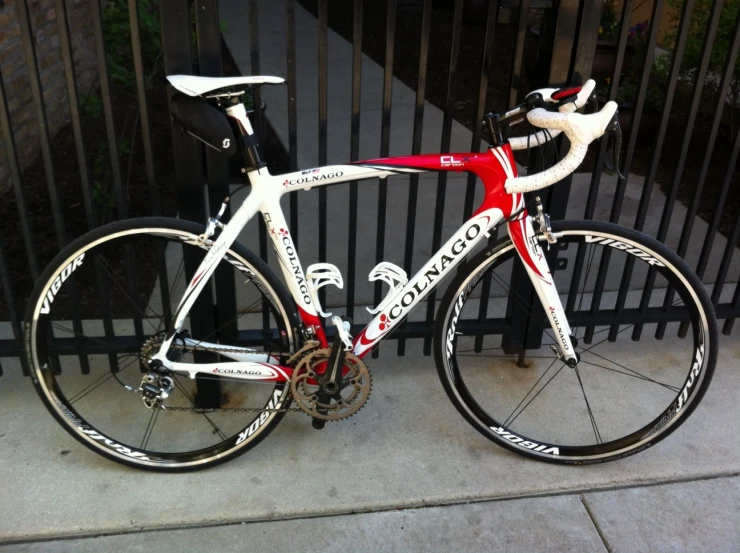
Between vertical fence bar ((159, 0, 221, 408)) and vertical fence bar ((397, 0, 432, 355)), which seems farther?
vertical fence bar ((397, 0, 432, 355))

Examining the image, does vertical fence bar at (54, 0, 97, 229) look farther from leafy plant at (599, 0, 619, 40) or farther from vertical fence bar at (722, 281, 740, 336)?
leafy plant at (599, 0, 619, 40)

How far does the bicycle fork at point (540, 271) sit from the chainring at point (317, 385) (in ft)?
2.22

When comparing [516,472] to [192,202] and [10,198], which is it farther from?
[10,198]

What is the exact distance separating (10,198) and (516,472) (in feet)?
11.2

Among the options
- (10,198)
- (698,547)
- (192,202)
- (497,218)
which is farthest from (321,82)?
(10,198)

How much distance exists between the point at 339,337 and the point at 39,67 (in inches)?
135

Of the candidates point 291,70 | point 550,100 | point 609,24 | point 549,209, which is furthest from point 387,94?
point 609,24

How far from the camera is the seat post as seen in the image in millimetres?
2270

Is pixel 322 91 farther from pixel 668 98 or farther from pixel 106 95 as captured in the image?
pixel 668 98

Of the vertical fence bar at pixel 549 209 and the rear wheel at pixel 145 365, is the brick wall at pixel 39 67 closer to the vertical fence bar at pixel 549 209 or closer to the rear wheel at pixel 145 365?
the rear wheel at pixel 145 365

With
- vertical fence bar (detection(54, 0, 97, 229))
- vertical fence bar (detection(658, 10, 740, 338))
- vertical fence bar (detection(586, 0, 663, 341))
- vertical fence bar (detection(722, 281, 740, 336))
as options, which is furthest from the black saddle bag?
vertical fence bar (detection(722, 281, 740, 336))

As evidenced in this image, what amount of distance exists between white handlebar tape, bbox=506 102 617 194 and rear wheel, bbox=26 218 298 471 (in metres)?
1.00

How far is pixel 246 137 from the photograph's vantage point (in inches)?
89.8

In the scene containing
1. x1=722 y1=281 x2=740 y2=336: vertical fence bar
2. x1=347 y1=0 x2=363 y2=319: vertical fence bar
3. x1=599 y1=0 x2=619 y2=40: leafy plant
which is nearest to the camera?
x1=347 y1=0 x2=363 y2=319: vertical fence bar
